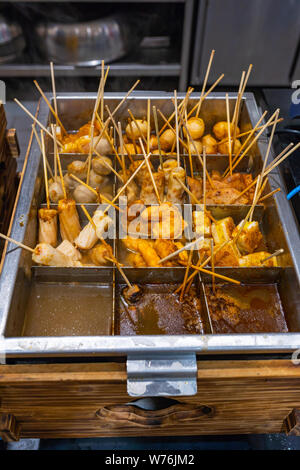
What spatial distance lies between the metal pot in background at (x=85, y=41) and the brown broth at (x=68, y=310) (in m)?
3.00

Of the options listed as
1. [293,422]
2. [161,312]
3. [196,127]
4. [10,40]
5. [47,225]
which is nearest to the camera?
[293,422]

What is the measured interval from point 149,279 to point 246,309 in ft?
1.67

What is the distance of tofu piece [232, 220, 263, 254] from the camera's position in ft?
6.70

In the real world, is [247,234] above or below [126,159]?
below

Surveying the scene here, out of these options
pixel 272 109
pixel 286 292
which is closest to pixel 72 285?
pixel 286 292

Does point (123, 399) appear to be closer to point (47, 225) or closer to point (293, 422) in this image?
point (293, 422)

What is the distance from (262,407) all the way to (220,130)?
1749mm

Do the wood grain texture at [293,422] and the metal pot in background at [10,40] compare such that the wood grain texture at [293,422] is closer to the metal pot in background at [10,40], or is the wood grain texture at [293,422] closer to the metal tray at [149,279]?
the metal tray at [149,279]

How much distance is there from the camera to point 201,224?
6.90ft

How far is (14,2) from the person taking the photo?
400 cm

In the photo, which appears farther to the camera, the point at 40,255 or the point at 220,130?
the point at 220,130

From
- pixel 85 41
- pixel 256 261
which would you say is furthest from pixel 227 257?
pixel 85 41

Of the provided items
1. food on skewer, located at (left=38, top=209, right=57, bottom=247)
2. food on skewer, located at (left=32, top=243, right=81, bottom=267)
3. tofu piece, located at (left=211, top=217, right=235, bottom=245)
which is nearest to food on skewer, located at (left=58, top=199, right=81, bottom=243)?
food on skewer, located at (left=38, top=209, right=57, bottom=247)

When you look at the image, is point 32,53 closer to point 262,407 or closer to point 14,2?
point 14,2
